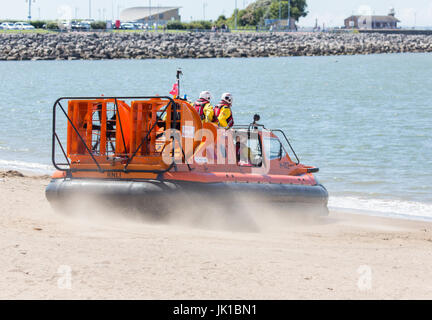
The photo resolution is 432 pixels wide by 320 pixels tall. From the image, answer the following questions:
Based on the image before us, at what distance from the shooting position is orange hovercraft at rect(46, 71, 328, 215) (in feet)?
33.9

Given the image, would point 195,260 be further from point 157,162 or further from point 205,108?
point 205,108

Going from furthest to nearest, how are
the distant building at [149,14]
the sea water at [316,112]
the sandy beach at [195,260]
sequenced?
1. the distant building at [149,14]
2. the sea water at [316,112]
3. the sandy beach at [195,260]

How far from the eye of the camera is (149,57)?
89.2m

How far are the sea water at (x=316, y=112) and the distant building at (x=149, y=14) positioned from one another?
93503 mm

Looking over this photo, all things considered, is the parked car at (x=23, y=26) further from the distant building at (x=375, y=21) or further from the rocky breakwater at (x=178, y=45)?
the distant building at (x=375, y=21)

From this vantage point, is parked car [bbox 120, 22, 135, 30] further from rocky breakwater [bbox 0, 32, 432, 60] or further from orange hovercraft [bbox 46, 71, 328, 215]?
orange hovercraft [bbox 46, 71, 328, 215]

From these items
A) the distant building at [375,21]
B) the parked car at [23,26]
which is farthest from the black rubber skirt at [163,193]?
the distant building at [375,21]

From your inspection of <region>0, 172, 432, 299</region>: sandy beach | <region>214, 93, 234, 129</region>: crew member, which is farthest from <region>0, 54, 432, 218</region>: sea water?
<region>0, 172, 432, 299</region>: sandy beach

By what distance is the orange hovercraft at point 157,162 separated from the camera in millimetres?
10336

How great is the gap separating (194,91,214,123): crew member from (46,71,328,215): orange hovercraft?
0.39 metres

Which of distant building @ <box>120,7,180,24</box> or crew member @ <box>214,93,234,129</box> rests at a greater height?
distant building @ <box>120,7,180,24</box>

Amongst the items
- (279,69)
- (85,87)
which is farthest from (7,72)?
(279,69)

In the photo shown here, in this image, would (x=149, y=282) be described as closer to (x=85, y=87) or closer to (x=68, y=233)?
(x=68, y=233)
